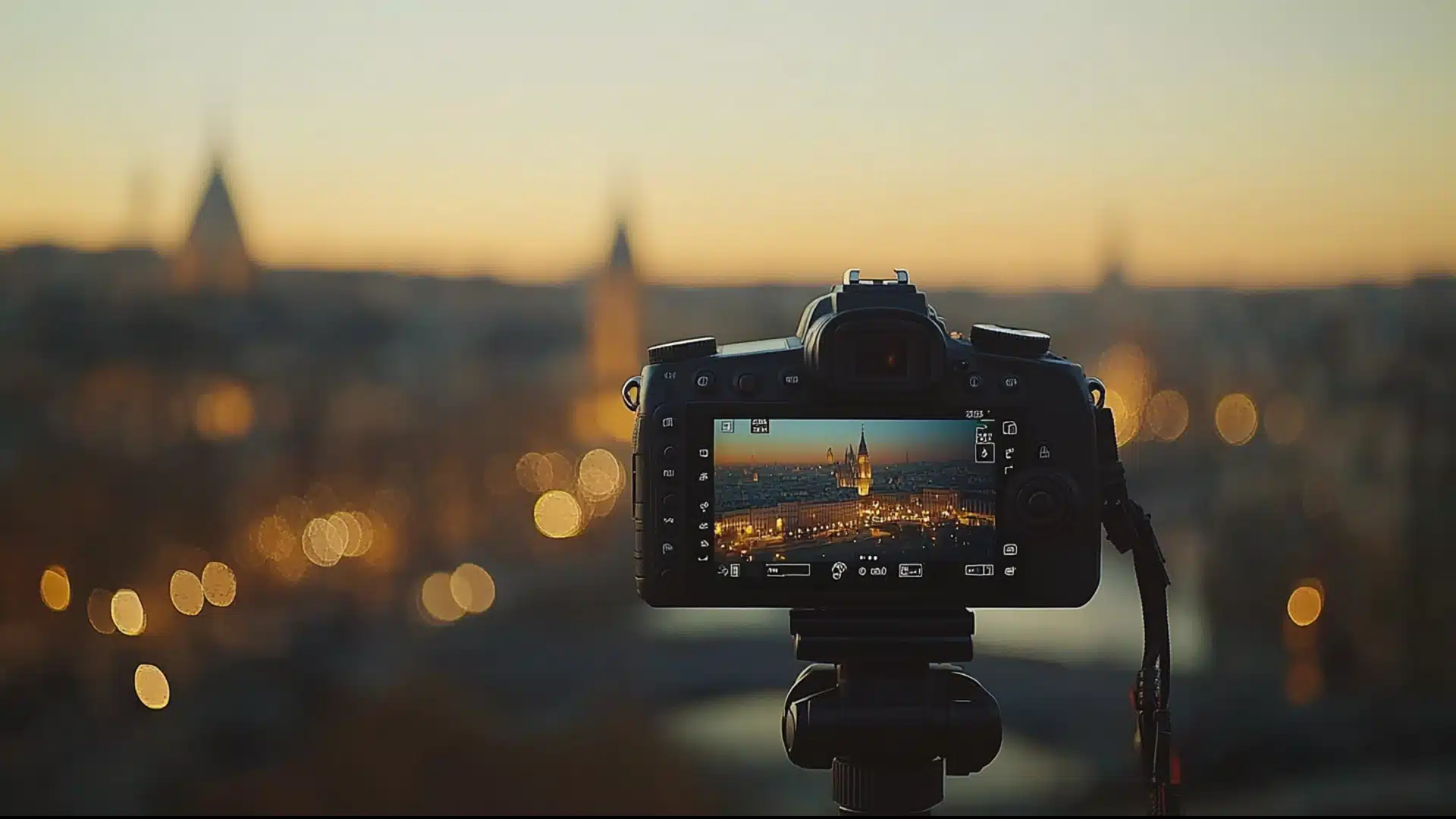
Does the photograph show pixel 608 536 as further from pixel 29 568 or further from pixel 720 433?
pixel 720 433

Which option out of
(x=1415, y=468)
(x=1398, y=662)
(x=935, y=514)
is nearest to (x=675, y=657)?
(x=1398, y=662)

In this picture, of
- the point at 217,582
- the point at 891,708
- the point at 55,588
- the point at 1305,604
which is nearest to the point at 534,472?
the point at 217,582

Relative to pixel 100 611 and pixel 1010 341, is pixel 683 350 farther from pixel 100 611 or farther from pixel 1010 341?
pixel 100 611

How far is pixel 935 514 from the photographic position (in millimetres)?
1135

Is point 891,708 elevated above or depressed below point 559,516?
above

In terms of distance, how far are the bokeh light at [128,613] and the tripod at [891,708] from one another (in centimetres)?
377

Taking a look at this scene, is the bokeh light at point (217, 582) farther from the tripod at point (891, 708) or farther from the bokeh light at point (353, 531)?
the tripod at point (891, 708)

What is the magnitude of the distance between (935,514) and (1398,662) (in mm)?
3916

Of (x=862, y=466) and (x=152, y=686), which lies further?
(x=152, y=686)

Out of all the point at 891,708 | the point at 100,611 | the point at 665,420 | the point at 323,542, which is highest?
the point at 665,420

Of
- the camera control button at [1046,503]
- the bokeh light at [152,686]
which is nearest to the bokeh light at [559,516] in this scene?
the bokeh light at [152,686]

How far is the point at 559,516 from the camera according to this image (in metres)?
4.85

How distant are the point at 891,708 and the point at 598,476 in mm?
3784

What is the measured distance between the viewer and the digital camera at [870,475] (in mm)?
1121
